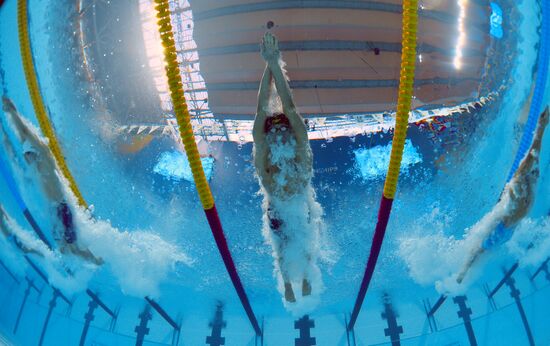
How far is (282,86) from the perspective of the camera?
115 centimetres

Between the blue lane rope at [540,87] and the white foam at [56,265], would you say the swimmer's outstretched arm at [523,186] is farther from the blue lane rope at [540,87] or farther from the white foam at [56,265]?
the white foam at [56,265]

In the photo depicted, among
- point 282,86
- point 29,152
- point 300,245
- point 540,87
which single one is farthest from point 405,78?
point 29,152

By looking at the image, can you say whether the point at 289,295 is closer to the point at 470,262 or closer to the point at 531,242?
the point at 470,262

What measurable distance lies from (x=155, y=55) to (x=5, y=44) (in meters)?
0.77

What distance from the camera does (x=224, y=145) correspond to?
4.15 ft

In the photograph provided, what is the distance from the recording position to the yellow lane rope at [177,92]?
114 cm

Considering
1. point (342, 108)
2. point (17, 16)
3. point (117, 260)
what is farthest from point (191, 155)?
point (17, 16)

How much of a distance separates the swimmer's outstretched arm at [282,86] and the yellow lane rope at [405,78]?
0.28 m

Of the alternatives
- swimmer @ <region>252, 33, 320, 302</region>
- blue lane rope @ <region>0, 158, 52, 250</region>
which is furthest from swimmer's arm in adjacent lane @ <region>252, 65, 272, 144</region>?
blue lane rope @ <region>0, 158, 52, 250</region>

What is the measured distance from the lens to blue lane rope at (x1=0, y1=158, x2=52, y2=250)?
156 centimetres

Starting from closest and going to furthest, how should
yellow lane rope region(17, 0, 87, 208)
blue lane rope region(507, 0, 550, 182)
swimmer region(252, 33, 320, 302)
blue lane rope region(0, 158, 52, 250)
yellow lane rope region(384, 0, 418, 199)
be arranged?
yellow lane rope region(384, 0, 418, 199) → swimmer region(252, 33, 320, 302) → blue lane rope region(507, 0, 550, 182) → yellow lane rope region(17, 0, 87, 208) → blue lane rope region(0, 158, 52, 250)

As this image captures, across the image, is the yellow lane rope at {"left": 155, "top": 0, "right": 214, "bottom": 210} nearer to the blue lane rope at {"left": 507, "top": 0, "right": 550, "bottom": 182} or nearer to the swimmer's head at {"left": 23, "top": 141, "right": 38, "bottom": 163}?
the swimmer's head at {"left": 23, "top": 141, "right": 38, "bottom": 163}

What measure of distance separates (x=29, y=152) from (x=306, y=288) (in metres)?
1.19

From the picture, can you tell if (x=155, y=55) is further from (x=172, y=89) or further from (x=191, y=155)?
(x=191, y=155)
